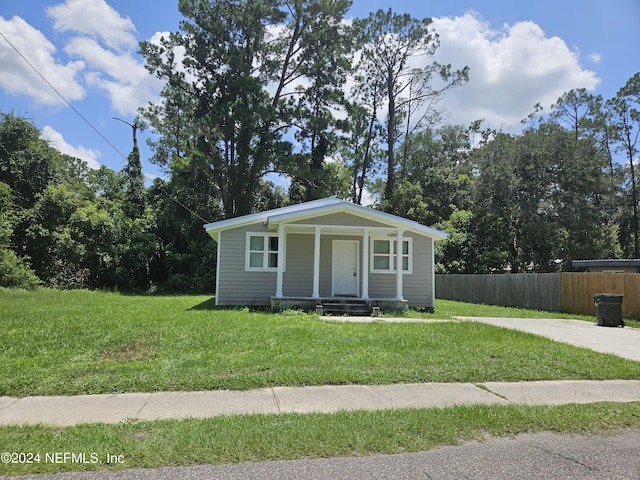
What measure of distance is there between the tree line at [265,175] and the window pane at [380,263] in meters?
12.6

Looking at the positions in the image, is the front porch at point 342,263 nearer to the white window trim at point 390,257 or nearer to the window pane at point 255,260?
the white window trim at point 390,257

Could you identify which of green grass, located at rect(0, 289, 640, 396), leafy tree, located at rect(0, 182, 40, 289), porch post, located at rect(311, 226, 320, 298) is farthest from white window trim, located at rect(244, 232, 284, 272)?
leafy tree, located at rect(0, 182, 40, 289)

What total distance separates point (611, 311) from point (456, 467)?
12.6m

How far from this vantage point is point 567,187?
27.3 meters

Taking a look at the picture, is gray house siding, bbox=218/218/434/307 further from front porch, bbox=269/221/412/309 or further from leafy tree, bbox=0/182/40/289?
leafy tree, bbox=0/182/40/289

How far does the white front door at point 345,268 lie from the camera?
15555 millimetres

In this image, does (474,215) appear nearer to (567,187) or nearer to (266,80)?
(567,187)

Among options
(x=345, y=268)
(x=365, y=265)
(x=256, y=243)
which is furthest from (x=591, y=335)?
(x=256, y=243)

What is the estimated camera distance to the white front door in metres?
15.6

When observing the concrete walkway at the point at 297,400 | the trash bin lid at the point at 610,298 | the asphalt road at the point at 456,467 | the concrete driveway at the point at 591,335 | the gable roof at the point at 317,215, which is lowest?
the asphalt road at the point at 456,467

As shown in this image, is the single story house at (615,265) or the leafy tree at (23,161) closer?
the single story house at (615,265)

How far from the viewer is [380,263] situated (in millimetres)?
15945

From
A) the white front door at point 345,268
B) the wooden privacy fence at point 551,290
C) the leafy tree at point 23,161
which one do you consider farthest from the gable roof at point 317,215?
the leafy tree at point 23,161

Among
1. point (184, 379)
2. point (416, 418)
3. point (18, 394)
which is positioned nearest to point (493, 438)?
point (416, 418)
